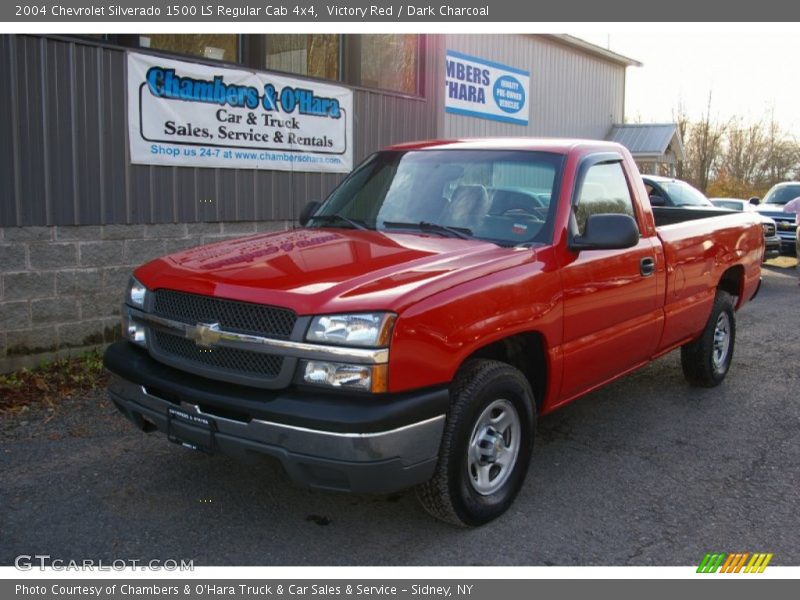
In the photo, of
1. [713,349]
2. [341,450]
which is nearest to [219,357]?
[341,450]

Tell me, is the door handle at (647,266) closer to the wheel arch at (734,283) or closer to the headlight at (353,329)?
the wheel arch at (734,283)

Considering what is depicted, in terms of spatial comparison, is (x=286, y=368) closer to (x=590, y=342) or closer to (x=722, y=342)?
(x=590, y=342)

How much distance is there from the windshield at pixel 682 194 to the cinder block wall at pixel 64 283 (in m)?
7.92

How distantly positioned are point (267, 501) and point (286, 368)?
115cm

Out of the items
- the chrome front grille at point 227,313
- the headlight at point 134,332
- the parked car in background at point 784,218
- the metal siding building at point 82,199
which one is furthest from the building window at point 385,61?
the parked car in background at point 784,218

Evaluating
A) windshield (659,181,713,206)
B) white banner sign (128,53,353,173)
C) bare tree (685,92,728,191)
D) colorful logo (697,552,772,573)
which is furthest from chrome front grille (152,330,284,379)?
bare tree (685,92,728,191)

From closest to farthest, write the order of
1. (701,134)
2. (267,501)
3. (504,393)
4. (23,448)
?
(504,393)
(267,501)
(23,448)
(701,134)

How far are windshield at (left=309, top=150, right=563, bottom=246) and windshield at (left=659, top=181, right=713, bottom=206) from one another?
7.90 m

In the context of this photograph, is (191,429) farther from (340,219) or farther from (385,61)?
(385,61)

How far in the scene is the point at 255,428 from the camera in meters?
3.28

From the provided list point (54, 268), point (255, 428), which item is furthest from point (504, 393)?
point (54, 268)

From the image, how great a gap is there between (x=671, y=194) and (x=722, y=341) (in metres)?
5.94

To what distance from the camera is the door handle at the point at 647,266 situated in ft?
16.2

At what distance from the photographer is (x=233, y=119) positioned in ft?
25.8
